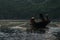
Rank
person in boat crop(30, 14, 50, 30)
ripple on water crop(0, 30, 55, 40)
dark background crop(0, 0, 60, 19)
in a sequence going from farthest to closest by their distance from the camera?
1. dark background crop(0, 0, 60, 19)
2. person in boat crop(30, 14, 50, 30)
3. ripple on water crop(0, 30, 55, 40)

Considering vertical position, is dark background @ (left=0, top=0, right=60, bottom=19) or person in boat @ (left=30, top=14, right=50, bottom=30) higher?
person in boat @ (left=30, top=14, right=50, bottom=30)

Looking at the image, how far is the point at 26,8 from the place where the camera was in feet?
57.4

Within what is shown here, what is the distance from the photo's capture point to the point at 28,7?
17469 millimetres

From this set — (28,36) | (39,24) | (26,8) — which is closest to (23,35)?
(28,36)

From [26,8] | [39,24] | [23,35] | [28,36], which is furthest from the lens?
[26,8]

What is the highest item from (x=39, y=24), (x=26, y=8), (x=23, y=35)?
(x=39, y=24)

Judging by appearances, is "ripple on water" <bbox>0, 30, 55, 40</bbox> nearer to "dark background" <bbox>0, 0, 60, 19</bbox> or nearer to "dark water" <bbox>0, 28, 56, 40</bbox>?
"dark water" <bbox>0, 28, 56, 40</bbox>

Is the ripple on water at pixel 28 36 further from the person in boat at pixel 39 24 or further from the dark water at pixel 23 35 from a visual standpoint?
the person in boat at pixel 39 24

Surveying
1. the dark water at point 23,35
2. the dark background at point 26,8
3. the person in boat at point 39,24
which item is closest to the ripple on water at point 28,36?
the dark water at point 23,35

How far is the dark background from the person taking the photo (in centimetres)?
1681

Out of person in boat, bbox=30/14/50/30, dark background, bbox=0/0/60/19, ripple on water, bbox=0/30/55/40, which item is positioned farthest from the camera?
dark background, bbox=0/0/60/19

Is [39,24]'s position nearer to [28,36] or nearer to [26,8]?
[28,36]

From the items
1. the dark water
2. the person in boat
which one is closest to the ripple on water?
the dark water

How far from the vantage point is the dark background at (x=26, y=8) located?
662 inches
